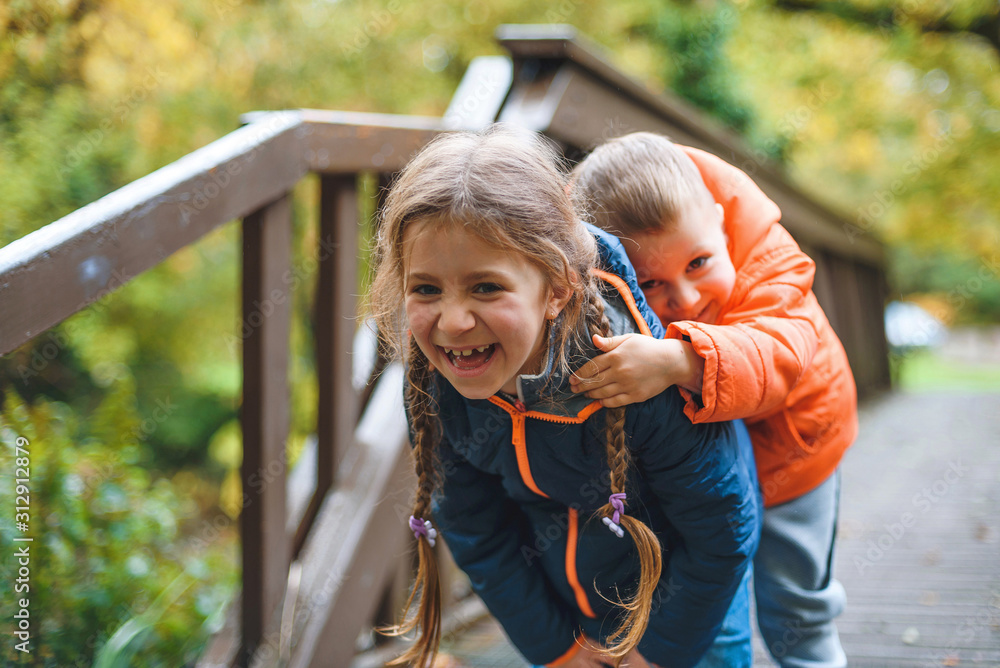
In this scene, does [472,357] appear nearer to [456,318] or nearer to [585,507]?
[456,318]

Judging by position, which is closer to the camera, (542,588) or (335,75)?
(542,588)

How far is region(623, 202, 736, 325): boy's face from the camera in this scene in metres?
1.47

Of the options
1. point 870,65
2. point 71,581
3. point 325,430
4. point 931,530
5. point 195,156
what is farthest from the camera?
point 870,65

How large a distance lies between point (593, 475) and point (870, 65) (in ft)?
43.2

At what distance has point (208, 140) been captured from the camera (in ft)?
28.2

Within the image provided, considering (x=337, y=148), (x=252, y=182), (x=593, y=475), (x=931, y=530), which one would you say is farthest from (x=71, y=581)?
(x=931, y=530)

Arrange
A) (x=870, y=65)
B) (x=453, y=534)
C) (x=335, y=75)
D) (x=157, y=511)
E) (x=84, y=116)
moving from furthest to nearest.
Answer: (x=870, y=65) → (x=335, y=75) → (x=84, y=116) → (x=157, y=511) → (x=453, y=534)

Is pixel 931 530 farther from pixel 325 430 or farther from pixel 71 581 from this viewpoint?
pixel 71 581

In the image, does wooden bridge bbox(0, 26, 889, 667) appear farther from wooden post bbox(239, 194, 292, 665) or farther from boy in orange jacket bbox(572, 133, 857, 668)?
boy in orange jacket bbox(572, 133, 857, 668)

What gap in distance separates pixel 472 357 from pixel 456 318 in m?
0.09

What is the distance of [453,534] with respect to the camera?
160cm

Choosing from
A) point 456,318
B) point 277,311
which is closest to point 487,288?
point 456,318

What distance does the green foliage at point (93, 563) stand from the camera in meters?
2.19

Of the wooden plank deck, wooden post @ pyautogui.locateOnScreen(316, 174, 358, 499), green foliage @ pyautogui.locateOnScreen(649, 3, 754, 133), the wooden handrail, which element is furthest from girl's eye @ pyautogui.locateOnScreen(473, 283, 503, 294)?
green foliage @ pyautogui.locateOnScreen(649, 3, 754, 133)
